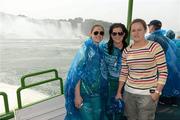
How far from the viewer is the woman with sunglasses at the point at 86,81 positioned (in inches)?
82.7

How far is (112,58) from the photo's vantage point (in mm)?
2238

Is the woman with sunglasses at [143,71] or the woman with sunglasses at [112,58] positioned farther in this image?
the woman with sunglasses at [112,58]

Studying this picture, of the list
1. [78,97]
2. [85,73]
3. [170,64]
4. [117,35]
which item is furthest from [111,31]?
[170,64]

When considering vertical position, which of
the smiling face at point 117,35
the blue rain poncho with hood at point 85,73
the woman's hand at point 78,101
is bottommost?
the woman's hand at point 78,101

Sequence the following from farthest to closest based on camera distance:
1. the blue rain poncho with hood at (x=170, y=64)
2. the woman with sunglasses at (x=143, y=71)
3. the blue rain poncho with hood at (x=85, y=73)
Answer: the blue rain poncho with hood at (x=170, y=64)
the blue rain poncho with hood at (x=85, y=73)
the woman with sunglasses at (x=143, y=71)

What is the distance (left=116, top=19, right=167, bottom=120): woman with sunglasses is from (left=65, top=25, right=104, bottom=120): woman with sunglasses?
0.78 ft

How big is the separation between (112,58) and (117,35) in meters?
0.19

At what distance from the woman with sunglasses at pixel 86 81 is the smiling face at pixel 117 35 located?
0.11 metres

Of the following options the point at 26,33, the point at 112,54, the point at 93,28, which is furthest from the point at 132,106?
the point at 26,33

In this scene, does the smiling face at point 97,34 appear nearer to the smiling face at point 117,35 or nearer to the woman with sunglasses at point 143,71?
the smiling face at point 117,35

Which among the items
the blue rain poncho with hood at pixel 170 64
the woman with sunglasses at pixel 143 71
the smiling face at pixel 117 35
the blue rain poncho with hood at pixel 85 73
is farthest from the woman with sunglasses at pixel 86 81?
the blue rain poncho with hood at pixel 170 64

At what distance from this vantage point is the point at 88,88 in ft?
7.06

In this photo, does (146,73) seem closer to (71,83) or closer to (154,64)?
(154,64)

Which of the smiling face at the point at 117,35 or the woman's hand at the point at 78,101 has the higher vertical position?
the smiling face at the point at 117,35
